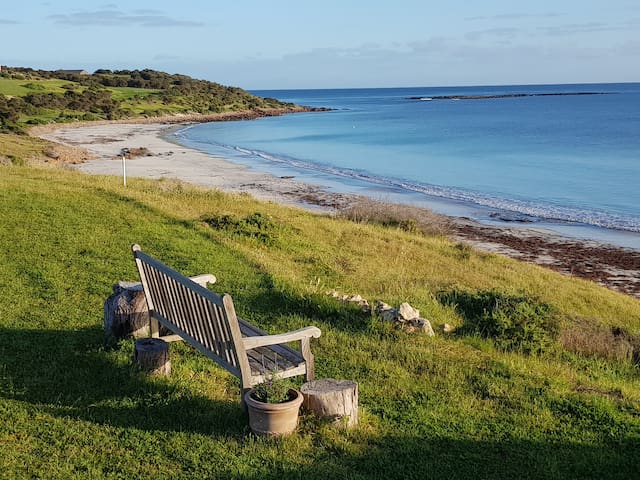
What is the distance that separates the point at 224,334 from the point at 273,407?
2.51 ft

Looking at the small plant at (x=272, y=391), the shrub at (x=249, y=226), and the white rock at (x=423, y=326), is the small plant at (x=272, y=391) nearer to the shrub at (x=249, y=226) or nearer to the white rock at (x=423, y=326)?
the white rock at (x=423, y=326)

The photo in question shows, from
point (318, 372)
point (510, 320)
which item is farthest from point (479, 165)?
point (318, 372)

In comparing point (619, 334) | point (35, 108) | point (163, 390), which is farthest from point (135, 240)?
point (35, 108)

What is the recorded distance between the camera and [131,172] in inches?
1396

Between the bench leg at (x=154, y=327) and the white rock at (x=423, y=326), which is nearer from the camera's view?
the bench leg at (x=154, y=327)

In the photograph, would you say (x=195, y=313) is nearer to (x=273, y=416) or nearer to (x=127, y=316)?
(x=273, y=416)

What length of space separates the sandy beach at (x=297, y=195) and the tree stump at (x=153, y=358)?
1323 cm

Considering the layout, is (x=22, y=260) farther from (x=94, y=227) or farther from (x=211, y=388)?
(x=211, y=388)

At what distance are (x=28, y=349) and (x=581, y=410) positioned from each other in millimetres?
5568

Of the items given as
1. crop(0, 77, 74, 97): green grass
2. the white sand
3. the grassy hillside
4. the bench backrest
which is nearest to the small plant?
the bench backrest

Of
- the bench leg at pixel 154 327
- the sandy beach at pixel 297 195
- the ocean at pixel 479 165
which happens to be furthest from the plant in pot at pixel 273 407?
the ocean at pixel 479 165

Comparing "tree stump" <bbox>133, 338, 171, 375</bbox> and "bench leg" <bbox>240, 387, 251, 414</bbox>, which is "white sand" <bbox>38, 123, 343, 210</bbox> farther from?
"bench leg" <bbox>240, 387, 251, 414</bbox>

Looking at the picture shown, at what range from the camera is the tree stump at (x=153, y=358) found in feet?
21.2

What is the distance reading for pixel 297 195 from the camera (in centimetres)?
3052
